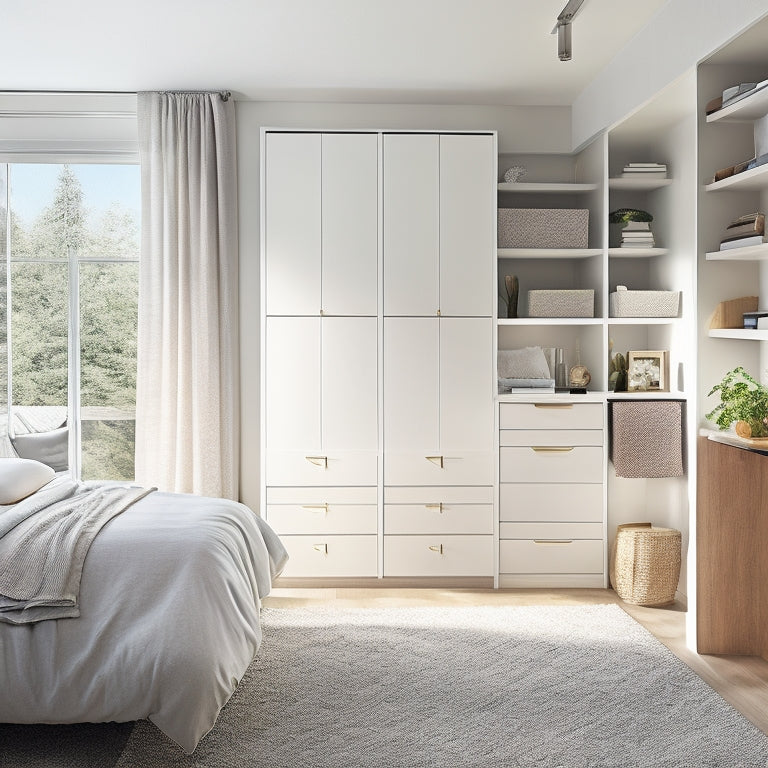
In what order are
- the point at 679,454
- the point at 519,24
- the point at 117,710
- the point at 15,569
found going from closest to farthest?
the point at 117,710, the point at 15,569, the point at 519,24, the point at 679,454

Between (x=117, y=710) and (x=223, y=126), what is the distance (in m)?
3.20

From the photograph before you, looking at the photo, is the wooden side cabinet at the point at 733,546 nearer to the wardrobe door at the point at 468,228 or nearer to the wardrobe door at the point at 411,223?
the wardrobe door at the point at 468,228

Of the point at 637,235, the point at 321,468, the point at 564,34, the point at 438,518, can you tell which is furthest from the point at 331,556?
the point at 564,34

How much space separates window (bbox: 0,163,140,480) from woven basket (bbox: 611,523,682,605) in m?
2.86

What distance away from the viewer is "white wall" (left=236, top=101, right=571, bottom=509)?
4527mm

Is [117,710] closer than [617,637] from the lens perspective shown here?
Yes

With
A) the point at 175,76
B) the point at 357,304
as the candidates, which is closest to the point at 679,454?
the point at 357,304

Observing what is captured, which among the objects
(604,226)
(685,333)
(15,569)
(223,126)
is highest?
(223,126)

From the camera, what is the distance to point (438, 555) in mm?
4305

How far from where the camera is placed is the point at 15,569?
2467 mm

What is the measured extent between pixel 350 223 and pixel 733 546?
2.44m

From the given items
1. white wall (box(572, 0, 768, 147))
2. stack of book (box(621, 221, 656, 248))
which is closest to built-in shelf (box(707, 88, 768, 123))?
white wall (box(572, 0, 768, 147))

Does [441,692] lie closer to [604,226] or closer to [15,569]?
[15,569]

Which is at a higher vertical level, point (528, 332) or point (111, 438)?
point (528, 332)
